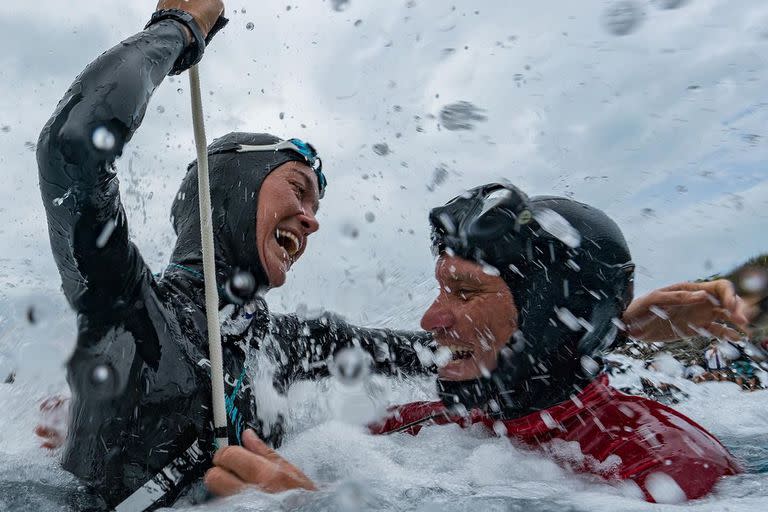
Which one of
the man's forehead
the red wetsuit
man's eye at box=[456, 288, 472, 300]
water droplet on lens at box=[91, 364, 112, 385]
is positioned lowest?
the red wetsuit

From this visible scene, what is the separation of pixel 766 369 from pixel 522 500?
6.30 meters

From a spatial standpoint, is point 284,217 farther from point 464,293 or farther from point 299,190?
point 464,293

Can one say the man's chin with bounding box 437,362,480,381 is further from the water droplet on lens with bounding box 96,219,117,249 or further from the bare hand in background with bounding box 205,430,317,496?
the water droplet on lens with bounding box 96,219,117,249

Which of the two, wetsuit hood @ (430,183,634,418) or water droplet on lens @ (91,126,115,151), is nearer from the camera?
Answer: water droplet on lens @ (91,126,115,151)

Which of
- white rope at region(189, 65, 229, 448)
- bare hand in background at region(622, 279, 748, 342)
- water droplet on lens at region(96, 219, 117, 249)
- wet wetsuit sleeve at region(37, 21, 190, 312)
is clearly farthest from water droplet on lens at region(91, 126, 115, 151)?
bare hand in background at region(622, 279, 748, 342)

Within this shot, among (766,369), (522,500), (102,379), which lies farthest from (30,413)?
(766,369)

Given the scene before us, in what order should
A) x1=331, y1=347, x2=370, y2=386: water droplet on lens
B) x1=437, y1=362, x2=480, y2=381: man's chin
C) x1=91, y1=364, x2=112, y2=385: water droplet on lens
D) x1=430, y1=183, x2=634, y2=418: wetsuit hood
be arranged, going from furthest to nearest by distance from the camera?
x1=331, y1=347, x2=370, y2=386: water droplet on lens
x1=437, y1=362, x2=480, y2=381: man's chin
x1=430, y1=183, x2=634, y2=418: wetsuit hood
x1=91, y1=364, x2=112, y2=385: water droplet on lens

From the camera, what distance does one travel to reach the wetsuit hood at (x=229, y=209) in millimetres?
3518

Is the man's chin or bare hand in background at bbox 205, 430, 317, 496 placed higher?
the man's chin

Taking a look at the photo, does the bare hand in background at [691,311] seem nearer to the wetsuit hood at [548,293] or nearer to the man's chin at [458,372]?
the wetsuit hood at [548,293]

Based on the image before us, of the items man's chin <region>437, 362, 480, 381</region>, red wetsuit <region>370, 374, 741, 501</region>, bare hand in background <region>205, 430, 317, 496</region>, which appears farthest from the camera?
man's chin <region>437, 362, 480, 381</region>

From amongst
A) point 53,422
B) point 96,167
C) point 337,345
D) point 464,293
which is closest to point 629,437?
point 464,293

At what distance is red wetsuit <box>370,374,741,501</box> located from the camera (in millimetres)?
2512

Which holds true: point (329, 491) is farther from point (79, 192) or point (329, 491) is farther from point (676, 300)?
point (676, 300)
